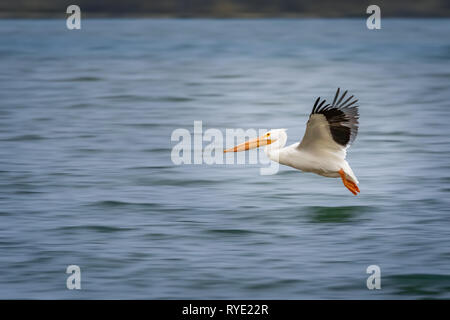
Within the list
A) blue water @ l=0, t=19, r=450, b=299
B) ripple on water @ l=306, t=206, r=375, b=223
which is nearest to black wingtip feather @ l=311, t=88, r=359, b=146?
blue water @ l=0, t=19, r=450, b=299

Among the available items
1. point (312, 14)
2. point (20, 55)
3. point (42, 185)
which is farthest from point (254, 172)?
point (312, 14)

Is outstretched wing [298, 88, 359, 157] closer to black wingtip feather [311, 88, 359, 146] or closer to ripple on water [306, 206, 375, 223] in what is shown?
black wingtip feather [311, 88, 359, 146]

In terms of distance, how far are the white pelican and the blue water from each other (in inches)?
48.5

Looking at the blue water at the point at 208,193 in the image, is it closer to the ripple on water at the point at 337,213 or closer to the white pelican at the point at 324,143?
the ripple on water at the point at 337,213

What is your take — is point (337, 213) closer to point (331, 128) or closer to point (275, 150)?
point (275, 150)

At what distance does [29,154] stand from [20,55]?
50.9 feet

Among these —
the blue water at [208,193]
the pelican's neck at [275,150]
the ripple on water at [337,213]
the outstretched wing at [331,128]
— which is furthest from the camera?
the ripple on water at [337,213]

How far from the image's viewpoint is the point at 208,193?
12.1 m

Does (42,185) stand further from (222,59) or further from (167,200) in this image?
(222,59)

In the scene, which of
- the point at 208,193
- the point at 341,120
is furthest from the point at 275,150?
the point at 208,193

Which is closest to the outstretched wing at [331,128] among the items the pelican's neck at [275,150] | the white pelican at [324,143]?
the white pelican at [324,143]

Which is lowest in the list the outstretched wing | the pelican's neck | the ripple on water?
the ripple on water

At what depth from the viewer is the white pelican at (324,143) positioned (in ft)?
26.6

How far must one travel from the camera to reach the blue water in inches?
357
